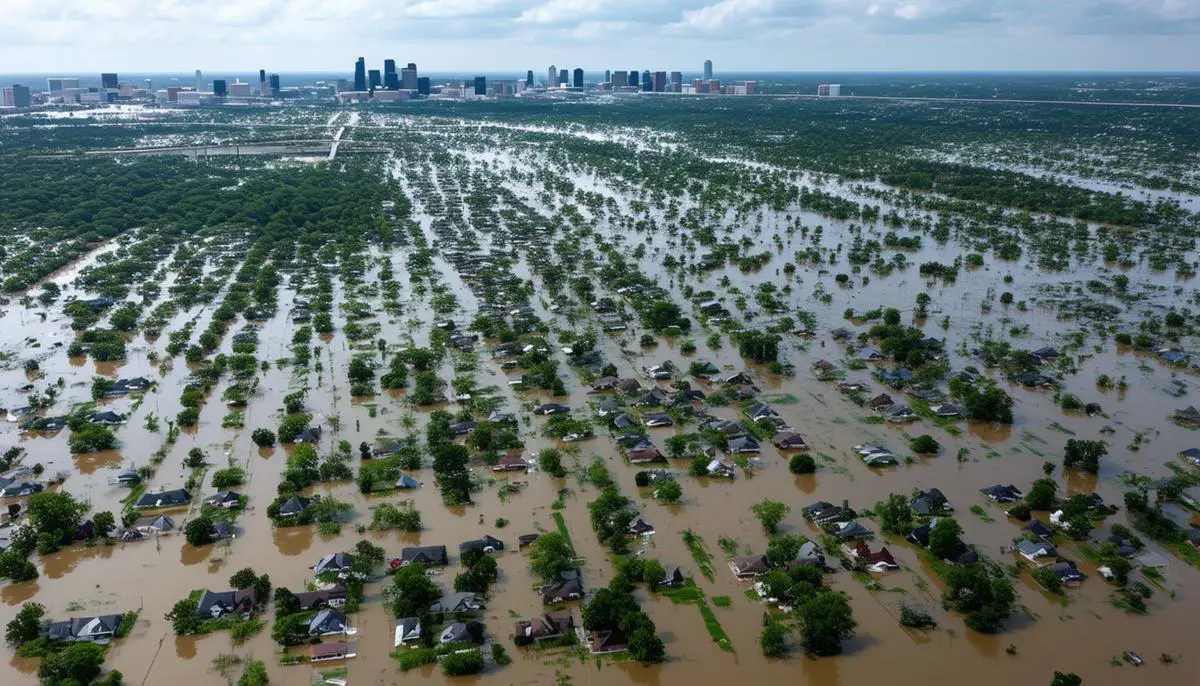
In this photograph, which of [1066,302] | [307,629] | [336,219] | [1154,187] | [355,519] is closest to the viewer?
[307,629]

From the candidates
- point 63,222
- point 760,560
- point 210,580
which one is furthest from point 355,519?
point 63,222

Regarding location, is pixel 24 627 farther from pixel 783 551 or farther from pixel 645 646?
pixel 783 551

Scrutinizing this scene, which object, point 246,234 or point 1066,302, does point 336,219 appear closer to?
point 246,234

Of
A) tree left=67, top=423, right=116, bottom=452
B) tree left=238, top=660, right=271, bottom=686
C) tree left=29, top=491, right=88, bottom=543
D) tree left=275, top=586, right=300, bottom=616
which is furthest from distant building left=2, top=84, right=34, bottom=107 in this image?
tree left=238, top=660, right=271, bottom=686

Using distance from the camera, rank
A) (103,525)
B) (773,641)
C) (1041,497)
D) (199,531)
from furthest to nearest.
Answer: (1041,497) < (103,525) < (199,531) < (773,641)

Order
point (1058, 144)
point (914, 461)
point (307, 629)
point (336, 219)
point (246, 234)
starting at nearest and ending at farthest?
1. point (307, 629)
2. point (914, 461)
3. point (246, 234)
4. point (336, 219)
5. point (1058, 144)

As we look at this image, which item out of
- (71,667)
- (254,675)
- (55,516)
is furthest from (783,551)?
(55,516)

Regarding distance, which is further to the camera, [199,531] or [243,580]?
[199,531]
